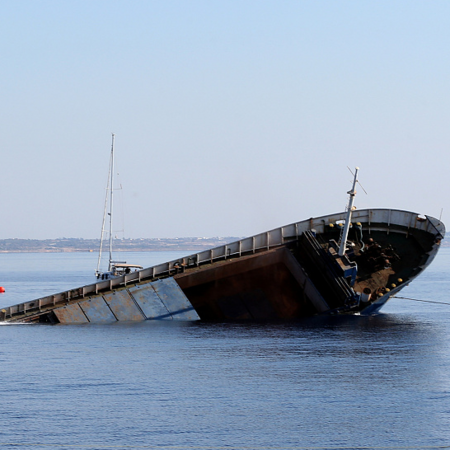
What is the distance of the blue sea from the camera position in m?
32.8

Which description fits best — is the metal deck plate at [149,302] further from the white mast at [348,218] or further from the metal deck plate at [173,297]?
the white mast at [348,218]

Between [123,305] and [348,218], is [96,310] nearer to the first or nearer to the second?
[123,305]

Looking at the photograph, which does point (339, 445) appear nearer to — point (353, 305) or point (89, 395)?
point (89, 395)

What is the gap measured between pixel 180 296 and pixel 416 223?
21.6m

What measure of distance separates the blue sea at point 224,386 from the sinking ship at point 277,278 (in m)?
1.51

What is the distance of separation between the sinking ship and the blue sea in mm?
1515

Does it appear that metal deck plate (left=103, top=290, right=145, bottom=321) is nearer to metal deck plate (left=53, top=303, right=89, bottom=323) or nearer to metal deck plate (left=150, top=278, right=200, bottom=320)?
metal deck plate (left=150, top=278, right=200, bottom=320)

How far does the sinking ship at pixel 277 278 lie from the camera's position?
61500 mm

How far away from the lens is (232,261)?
62469 mm

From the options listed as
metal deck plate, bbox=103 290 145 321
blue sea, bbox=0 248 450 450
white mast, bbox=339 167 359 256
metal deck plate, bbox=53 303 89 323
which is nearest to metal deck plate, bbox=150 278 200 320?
blue sea, bbox=0 248 450 450

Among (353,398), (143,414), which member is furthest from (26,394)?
(353,398)

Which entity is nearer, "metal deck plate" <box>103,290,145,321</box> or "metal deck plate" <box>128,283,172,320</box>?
"metal deck plate" <box>103,290,145,321</box>

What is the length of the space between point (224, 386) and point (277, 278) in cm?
2217

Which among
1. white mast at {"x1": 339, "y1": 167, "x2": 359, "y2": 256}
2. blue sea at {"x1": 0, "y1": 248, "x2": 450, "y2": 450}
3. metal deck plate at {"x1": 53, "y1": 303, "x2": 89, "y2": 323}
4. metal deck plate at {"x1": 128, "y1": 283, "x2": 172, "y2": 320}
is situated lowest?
blue sea at {"x1": 0, "y1": 248, "x2": 450, "y2": 450}
